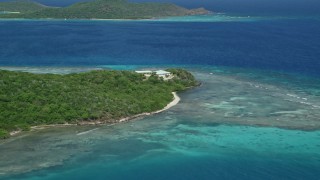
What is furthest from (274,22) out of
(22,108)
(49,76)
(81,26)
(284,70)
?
(22,108)

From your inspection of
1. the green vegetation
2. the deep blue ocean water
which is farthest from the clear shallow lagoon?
the green vegetation

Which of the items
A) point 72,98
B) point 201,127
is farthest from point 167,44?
point 201,127

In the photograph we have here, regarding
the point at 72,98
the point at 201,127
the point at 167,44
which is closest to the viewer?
the point at 201,127

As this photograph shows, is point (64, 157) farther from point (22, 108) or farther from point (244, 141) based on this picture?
point (244, 141)

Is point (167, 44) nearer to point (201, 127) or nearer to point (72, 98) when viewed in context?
point (72, 98)

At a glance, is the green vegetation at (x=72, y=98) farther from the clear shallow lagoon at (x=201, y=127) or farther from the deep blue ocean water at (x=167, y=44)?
the deep blue ocean water at (x=167, y=44)

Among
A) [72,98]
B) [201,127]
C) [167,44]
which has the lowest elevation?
[201,127]

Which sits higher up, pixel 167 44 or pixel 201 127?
pixel 167 44

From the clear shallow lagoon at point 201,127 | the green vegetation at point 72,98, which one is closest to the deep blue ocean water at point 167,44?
the clear shallow lagoon at point 201,127
